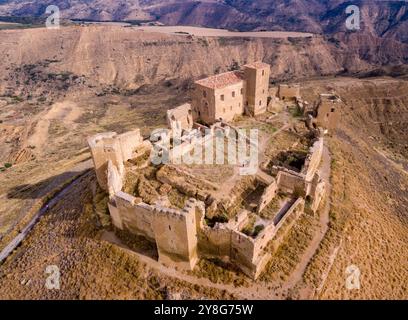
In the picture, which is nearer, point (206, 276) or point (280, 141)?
point (206, 276)

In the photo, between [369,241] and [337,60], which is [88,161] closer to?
[369,241]

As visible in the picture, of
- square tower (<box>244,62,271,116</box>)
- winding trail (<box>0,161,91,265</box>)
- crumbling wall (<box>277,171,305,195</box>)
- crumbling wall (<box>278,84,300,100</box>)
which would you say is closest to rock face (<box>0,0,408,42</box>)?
crumbling wall (<box>278,84,300,100</box>)

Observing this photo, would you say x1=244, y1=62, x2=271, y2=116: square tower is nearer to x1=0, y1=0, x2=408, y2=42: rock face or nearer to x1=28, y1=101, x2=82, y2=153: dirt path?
x1=28, y1=101, x2=82, y2=153: dirt path

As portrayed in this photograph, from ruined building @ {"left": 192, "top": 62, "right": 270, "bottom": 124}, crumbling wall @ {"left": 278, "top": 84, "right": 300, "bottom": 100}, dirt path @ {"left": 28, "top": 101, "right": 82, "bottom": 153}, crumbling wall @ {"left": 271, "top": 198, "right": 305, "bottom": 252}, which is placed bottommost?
dirt path @ {"left": 28, "top": 101, "right": 82, "bottom": 153}

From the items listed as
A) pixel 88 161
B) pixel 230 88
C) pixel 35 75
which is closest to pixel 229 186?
pixel 230 88

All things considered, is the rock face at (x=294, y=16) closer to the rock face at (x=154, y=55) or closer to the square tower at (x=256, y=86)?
the rock face at (x=154, y=55)

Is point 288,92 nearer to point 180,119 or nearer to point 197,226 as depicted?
point 180,119

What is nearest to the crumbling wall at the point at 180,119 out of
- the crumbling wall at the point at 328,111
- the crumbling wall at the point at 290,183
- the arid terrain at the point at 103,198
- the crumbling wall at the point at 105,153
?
the crumbling wall at the point at 105,153
